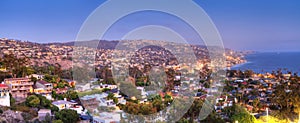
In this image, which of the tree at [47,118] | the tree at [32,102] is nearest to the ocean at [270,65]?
the tree at [32,102]

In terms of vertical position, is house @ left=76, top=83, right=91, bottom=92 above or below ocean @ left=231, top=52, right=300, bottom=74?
above

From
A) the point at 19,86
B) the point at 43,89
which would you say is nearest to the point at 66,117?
the point at 43,89

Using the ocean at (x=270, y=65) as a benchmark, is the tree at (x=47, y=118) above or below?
above

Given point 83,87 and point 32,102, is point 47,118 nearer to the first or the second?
point 32,102

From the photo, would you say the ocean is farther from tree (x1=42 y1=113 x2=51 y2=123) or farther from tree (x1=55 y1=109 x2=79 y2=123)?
tree (x1=42 y1=113 x2=51 y2=123)

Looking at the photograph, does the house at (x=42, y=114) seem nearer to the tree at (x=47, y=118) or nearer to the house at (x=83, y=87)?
the tree at (x=47, y=118)

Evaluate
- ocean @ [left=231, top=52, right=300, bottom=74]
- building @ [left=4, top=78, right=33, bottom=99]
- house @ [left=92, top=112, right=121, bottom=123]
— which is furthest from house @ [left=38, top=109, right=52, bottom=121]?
ocean @ [left=231, top=52, right=300, bottom=74]

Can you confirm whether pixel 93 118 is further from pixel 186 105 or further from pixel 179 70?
pixel 179 70

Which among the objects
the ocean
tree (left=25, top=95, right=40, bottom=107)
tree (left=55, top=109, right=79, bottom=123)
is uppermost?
tree (left=25, top=95, right=40, bottom=107)
